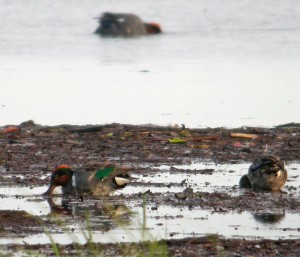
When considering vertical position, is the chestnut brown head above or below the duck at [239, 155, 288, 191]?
above

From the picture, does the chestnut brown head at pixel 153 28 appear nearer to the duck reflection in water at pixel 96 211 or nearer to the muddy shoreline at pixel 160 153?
the muddy shoreline at pixel 160 153

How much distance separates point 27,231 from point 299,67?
14096 millimetres

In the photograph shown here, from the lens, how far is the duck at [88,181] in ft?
33.1

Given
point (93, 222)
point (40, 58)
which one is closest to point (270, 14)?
point (40, 58)

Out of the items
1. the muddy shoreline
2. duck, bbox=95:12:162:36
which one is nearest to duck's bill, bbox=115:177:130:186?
the muddy shoreline

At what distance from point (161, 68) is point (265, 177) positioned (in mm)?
12199

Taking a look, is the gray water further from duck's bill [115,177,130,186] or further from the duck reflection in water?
the duck reflection in water

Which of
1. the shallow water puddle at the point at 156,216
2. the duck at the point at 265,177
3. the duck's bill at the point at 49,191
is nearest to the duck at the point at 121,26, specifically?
the shallow water puddle at the point at 156,216

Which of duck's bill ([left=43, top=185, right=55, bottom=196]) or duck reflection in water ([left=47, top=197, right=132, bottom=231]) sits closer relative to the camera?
duck reflection in water ([left=47, top=197, right=132, bottom=231])

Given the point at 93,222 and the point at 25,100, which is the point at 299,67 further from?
the point at 93,222

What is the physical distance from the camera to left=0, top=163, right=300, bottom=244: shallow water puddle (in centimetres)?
825

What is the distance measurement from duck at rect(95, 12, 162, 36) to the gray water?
0.60 m

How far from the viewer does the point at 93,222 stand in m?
8.80

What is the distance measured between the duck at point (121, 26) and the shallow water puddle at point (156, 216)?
66.6 feet
